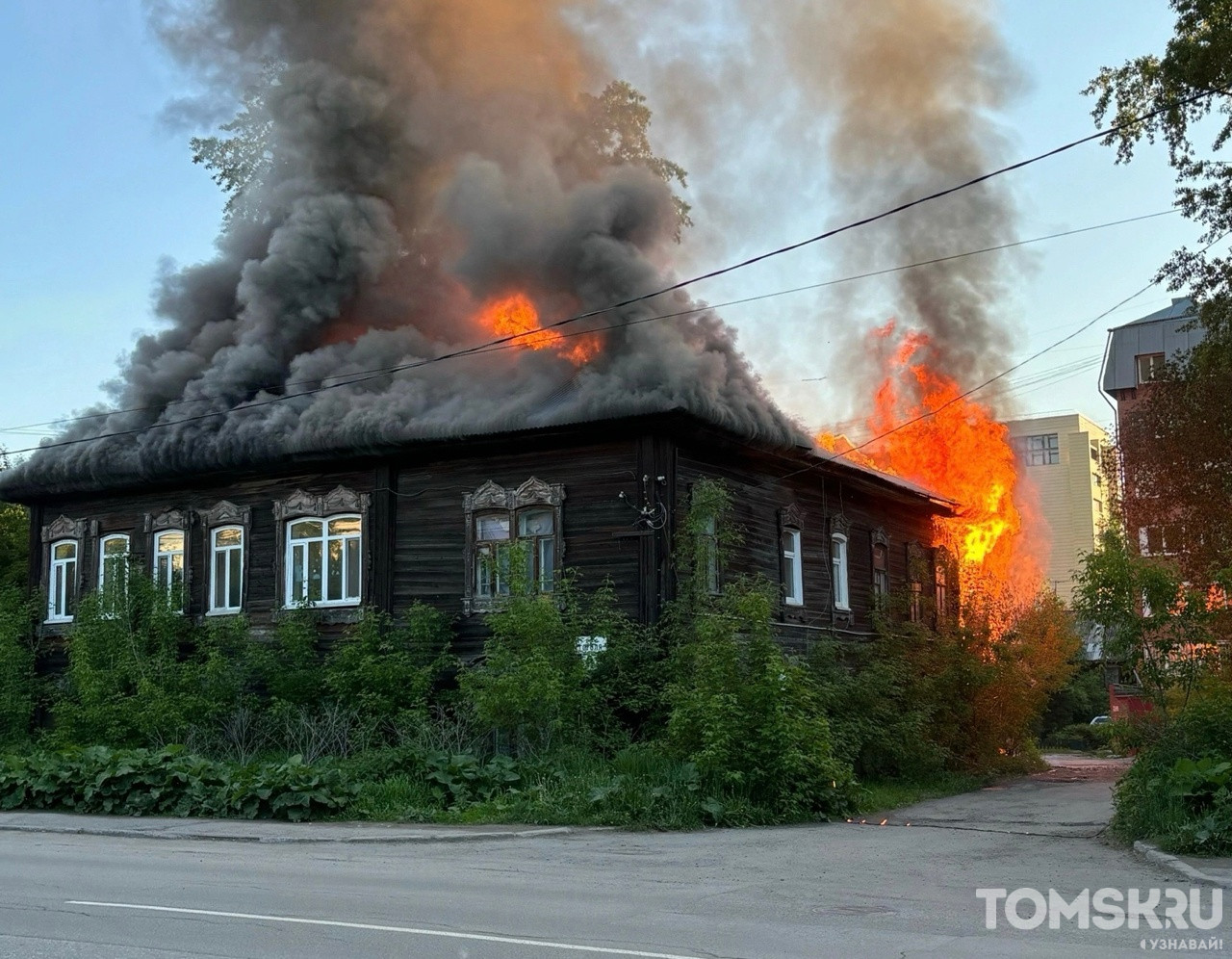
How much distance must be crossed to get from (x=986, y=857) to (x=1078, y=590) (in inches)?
139

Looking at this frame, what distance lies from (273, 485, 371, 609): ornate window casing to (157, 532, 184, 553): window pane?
2911 millimetres

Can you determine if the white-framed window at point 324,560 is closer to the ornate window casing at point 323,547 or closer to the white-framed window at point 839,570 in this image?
the ornate window casing at point 323,547

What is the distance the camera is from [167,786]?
17562 mm

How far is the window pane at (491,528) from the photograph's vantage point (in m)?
22.7

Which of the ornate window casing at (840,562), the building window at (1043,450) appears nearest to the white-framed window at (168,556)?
the ornate window casing at (840,562)

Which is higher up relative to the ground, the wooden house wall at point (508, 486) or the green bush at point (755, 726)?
the wooden house wall at point (508, 486)

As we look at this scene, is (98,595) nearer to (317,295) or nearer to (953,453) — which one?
(317,295)

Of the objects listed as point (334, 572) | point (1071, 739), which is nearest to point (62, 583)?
point (334, 572)

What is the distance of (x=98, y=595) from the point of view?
2444cm

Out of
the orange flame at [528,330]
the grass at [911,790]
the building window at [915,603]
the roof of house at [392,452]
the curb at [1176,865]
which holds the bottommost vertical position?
the grass at [911,790]

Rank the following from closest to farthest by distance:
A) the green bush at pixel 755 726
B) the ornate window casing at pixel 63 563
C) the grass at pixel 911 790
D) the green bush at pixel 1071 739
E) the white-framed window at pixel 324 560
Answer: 1. the green bush at pixel 755 726
2. the grass at pixel 911 790
3. the white-framed window at pixel 324 560
4. the ornate window casing at pixel 63 563
5. the green bush at pixel 1071 739

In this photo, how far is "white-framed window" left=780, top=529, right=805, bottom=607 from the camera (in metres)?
25.1

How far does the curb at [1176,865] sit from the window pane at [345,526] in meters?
15.4

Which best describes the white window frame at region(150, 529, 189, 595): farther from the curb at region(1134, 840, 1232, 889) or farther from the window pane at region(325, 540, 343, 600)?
the curb at region(1134, 840, 1232, 889)
